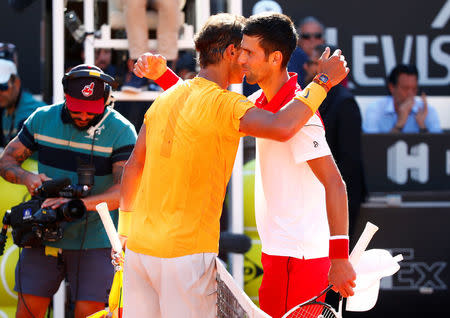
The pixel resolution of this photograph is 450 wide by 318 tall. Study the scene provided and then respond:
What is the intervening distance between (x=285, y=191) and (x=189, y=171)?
0.44 metres

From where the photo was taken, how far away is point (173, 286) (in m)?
3.03

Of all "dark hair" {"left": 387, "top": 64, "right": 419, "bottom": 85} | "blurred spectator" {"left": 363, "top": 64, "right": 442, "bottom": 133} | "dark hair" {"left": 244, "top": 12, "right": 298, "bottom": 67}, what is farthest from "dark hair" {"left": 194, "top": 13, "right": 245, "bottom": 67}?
"dark hair" {"left": 387, "top": 64, "right": 419, "bottom": 85}

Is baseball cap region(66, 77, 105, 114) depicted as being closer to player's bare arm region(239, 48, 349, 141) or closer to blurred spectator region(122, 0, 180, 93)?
blurred spectator region(122, 0, 180, 93)

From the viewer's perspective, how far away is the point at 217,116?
3.03 metres

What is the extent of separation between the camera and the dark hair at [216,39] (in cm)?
323

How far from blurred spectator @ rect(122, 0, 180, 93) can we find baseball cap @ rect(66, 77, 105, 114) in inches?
44.9

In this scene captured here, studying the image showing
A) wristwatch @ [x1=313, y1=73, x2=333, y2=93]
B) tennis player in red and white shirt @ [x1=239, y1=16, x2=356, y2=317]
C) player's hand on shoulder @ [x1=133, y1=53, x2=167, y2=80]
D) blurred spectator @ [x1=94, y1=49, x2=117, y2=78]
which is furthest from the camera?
blurred spectator @ [x1=94, y1=49, x2=117, y2=78]

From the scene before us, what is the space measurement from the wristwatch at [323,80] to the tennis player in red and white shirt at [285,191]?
154 millimetres

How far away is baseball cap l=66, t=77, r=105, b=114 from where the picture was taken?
4.34m

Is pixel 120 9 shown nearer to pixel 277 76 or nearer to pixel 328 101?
pixel 328 101

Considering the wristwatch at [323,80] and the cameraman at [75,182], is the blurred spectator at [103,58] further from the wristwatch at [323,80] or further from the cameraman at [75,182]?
the wristwatch at [323,80]

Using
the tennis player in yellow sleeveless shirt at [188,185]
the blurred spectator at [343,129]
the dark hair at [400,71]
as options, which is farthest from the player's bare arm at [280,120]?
the dark hair at [400,71]

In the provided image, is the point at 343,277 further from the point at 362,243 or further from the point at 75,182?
the point at 75,182

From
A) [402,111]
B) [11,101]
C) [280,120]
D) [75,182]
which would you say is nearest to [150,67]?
[280,120]
